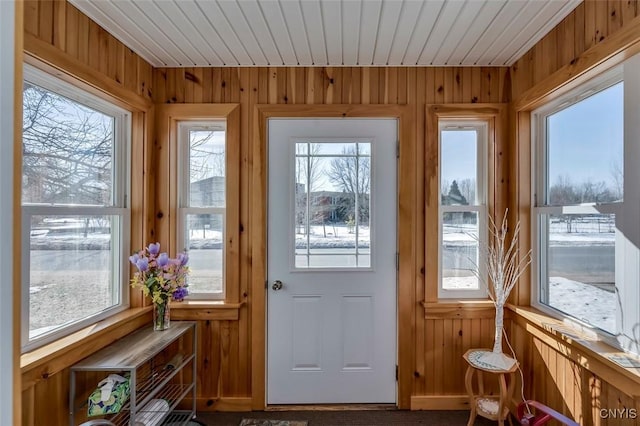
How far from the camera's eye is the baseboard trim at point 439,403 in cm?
219

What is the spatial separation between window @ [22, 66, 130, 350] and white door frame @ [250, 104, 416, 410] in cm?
83

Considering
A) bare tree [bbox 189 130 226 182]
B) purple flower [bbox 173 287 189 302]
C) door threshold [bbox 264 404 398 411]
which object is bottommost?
door threshold [bbox 264 404 398 411]

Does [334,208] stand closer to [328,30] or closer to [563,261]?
[328,30]

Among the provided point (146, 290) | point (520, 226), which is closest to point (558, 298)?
point (520, 226)

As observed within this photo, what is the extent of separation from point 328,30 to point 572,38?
126 centimetres

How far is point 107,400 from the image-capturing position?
1489 millimetres

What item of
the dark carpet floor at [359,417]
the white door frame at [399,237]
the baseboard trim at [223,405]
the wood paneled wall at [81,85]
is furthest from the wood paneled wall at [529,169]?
the wood paneled wall at [81,85]

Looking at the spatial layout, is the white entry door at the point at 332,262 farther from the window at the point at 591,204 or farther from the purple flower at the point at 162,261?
the window at the point at 591,204

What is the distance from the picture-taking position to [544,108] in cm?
198

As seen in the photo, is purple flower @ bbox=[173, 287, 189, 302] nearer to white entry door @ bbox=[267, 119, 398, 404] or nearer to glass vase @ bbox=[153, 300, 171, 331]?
glass vase @ bbox=[153, 300, 171, 331]

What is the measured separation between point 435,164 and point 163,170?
1897mm

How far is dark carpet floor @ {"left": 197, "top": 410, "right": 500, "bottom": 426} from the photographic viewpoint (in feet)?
6.79

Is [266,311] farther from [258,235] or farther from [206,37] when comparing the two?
[206,37]

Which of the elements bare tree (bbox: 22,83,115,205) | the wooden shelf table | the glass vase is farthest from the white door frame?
bare tree (bbox: 22,83,115,205)
